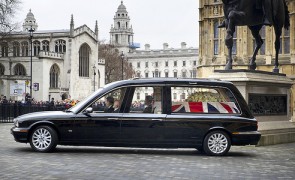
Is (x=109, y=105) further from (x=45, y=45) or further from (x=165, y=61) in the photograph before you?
(x=165, y=61)

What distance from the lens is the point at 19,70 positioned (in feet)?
303

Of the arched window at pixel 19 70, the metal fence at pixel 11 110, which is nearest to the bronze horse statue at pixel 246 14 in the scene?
the metal fence at pixel 11 110

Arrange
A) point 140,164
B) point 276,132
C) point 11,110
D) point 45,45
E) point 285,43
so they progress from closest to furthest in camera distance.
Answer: point 140,164
point 276,132
point 11,110
point 285,43
point 45,45

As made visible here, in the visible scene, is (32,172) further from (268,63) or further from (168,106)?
(268,63)

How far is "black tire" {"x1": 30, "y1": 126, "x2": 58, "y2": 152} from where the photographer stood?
1375 centimetres

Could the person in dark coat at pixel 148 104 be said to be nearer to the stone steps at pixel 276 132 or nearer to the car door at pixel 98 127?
the car door at pixel 98 127

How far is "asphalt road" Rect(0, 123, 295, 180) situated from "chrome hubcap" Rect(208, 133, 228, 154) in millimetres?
273

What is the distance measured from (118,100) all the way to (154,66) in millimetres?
153138

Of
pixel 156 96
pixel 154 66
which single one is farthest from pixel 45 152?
pixel 154 66

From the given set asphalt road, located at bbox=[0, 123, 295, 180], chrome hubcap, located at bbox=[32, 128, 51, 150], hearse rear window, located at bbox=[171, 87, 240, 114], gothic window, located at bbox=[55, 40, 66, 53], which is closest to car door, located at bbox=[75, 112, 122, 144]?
asphalt road, located at bbox=[0, 123, 295, 180]

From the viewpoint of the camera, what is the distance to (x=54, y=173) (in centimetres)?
1026

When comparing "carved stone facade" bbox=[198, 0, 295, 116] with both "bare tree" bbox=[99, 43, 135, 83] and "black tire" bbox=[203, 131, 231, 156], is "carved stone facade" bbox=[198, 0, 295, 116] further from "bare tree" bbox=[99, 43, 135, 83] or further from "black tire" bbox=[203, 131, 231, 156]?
"bare tree" bbox=[99, 43, 135, 83]

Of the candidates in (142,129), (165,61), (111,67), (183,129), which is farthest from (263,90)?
(165,61)

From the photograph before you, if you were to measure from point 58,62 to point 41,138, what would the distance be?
80.4 metres
